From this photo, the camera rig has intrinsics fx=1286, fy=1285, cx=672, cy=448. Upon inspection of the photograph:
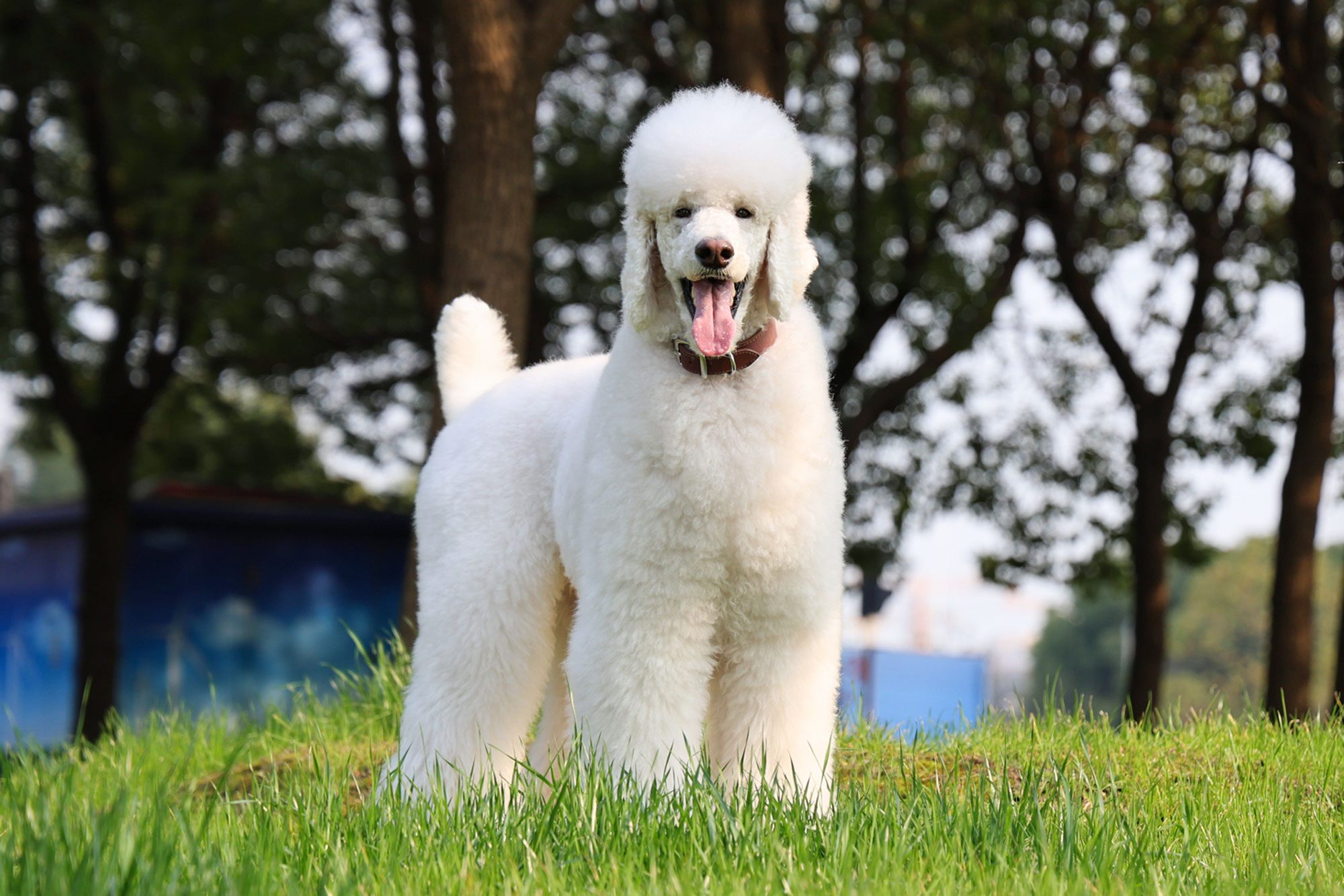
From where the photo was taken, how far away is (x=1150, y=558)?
11.5 metres

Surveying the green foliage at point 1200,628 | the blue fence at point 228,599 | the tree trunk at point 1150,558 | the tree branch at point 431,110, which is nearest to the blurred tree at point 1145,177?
the tree trunk at point 1150,558

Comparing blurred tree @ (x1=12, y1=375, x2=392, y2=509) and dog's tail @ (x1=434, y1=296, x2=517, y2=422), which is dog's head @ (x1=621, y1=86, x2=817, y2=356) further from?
blurred tree @ (x1=12, y1=375, x2=392, y2=509)

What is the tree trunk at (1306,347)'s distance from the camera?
30.9 ft

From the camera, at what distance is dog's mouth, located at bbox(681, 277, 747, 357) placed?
3117 millimetres

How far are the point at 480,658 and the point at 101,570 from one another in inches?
379

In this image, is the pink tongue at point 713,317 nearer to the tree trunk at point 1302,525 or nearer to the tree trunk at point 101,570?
the tree trunk at point 1302,525

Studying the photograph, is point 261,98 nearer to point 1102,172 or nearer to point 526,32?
point 526,32

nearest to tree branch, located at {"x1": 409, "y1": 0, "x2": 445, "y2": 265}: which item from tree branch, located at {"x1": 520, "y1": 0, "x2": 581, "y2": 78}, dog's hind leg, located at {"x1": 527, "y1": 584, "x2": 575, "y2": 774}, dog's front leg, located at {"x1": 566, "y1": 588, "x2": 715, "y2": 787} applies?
tree branch, located at {"x1": 520, "y1": 0, "x2": 581, "y2": 78}

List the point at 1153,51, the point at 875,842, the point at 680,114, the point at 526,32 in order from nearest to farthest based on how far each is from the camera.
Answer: the point at 875,842, the point at 680,114, the point at 526,32, the point at 1153,51

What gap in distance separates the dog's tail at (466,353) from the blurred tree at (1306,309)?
6.71 metres

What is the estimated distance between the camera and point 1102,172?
1352 cm

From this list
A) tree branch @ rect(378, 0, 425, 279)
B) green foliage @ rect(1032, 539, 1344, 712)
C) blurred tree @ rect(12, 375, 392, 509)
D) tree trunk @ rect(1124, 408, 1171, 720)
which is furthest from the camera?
green foliage @ rect(1032, 539, 1344, 712)

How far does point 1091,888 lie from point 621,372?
5.51 feet

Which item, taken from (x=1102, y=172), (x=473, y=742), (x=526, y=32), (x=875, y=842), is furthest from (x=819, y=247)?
(x=875, y=842)
